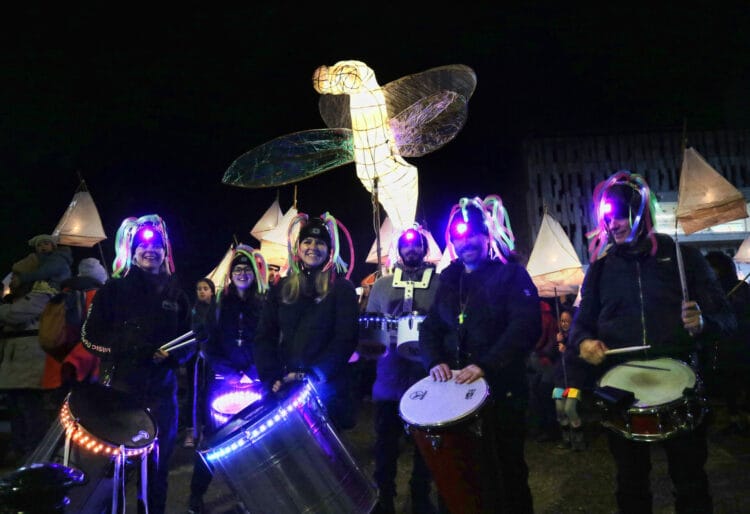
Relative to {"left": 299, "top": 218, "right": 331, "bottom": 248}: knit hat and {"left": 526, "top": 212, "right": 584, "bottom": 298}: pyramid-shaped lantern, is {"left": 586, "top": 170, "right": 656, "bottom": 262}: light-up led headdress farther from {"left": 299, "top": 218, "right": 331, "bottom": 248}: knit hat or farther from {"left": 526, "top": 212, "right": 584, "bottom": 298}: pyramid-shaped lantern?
{"left": 526, "top": 212, "right": 584, "bottom": 298}: pyramid-shaped lantern

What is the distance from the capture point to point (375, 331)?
3859 mm

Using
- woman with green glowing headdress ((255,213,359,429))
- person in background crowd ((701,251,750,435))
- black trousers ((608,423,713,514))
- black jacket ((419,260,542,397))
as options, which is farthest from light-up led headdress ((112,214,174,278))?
person in background crowd ((701,251,750,435))

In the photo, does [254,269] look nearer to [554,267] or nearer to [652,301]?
[652,301]

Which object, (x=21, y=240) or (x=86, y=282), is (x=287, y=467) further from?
(x=21, y=240)

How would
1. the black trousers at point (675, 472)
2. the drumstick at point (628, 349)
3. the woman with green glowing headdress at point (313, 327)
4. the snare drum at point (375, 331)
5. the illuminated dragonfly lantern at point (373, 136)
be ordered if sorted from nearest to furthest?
the black trousers at point (675, 472) → the drumstick at point (628, 349) → the woman with green glowing headdress at point (313, 327) → the snare drum at point (375, 331) → the illuminated dragonfly lantern at point (373, 136)

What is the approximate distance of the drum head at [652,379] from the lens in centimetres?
257

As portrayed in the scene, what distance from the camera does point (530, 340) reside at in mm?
3148

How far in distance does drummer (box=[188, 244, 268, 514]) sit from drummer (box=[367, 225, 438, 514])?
1213mm

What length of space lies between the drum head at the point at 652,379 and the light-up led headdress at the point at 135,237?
341 centimetres

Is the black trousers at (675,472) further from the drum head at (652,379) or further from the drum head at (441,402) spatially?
the drum head at (441,402)

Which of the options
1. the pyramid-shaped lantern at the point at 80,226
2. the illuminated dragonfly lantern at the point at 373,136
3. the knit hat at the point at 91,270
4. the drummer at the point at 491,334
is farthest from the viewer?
the pyramid-shaped lantern at the point at 80,226

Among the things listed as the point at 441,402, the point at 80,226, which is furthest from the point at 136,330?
the point at 80,226

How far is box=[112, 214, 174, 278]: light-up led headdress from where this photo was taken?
4074mm

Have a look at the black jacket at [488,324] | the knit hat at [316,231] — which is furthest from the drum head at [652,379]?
the knit hat at [316,231]
